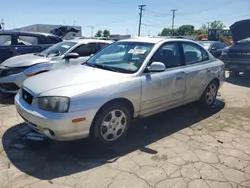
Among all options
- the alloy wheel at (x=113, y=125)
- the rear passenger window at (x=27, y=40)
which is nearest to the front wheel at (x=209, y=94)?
the alloy wheel at (x=113, y=125)

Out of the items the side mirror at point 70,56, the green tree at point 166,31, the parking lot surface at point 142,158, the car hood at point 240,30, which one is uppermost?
the green tree at point 166,31

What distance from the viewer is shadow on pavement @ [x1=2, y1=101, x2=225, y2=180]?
10.1 feet

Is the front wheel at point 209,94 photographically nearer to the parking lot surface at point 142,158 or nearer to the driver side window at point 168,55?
the parking lot surface at point 142,158

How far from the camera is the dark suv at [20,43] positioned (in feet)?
25.4

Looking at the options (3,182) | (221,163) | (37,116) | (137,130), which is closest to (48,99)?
(37,116)

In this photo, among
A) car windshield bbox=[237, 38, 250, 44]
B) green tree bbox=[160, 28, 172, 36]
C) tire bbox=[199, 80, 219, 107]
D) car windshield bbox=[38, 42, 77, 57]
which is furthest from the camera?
green tree bbox=[160, 28, 172, 36]

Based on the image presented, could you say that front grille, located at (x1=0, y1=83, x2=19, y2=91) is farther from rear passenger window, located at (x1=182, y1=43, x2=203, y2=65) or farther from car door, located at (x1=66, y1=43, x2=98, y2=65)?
rear passenger window, located at (x1=182, y1=43, x2=203, y2=65)

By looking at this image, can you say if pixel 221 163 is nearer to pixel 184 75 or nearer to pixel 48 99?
pixel 184 75

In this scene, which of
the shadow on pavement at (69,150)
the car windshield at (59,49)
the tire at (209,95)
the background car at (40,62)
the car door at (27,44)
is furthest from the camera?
the car door at (27,44)

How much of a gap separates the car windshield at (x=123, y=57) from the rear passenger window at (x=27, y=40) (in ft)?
14.5

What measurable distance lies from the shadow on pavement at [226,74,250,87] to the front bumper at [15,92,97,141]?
6.86 meters

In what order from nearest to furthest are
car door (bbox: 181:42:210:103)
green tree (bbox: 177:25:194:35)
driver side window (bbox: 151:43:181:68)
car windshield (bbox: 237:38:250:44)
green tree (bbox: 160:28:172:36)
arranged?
1. driver side window (bbox: 151:43:181:68)
2. car door (bbox: 181:42:210:103)
3. car windshield (bbox: 237:38:250:44)
4. green tree (bbox: 177:25:194:35)
5. green tree (bbox: 160:28:172:36)

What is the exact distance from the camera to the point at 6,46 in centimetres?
775

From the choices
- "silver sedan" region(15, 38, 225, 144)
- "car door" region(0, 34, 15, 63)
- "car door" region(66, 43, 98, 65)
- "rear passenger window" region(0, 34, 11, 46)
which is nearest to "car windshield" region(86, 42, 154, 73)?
"silver sedan" region(15, 38, 225, 144)
